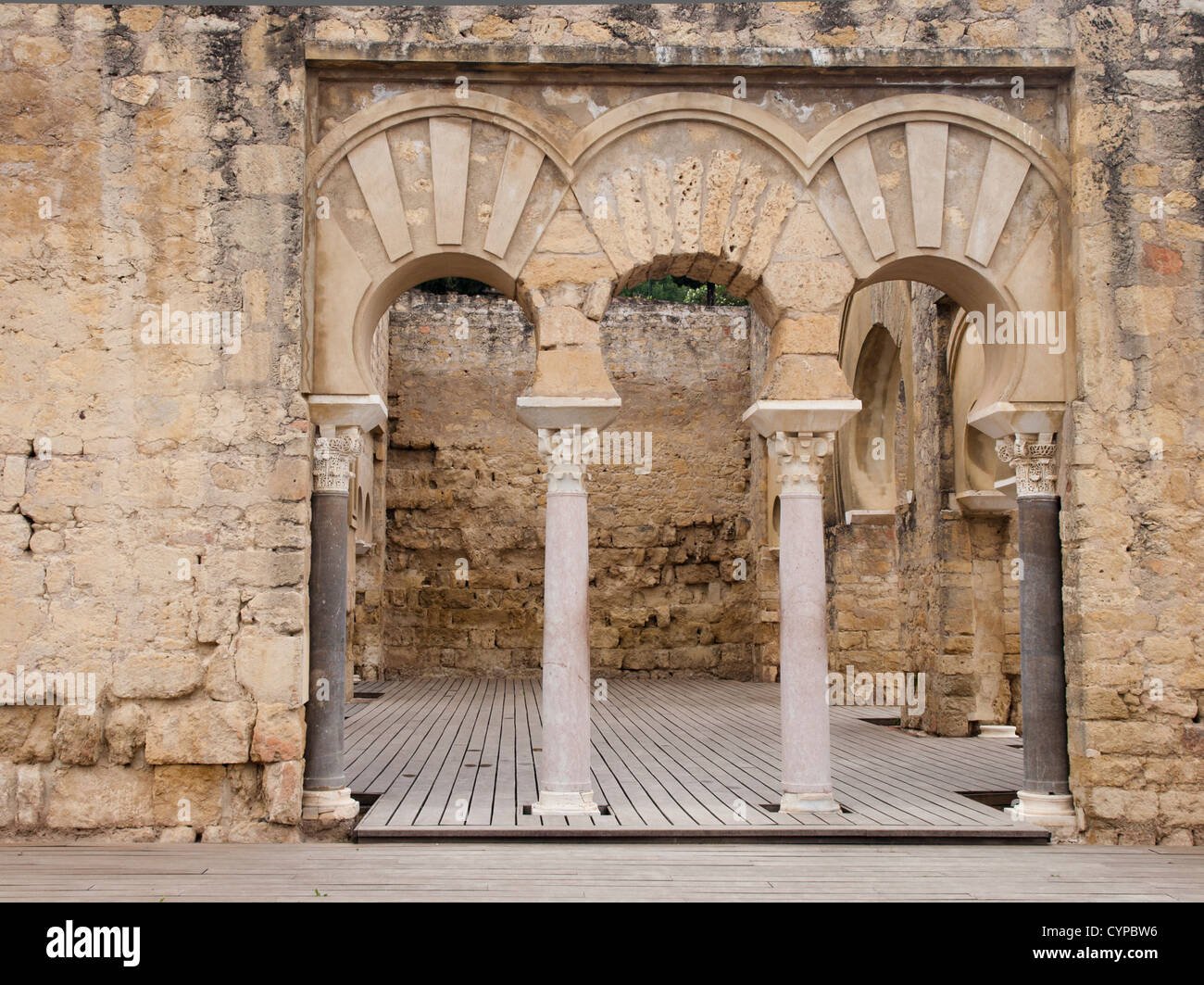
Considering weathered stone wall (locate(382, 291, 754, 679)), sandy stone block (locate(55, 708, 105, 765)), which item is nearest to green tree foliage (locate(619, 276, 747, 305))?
weathered stone wall (locate(382, 291, 754, 679))

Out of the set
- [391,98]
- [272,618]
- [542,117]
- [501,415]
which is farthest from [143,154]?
[501,415]

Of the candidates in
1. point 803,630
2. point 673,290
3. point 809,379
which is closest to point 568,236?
point 809,379

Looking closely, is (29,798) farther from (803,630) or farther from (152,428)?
(803,630)

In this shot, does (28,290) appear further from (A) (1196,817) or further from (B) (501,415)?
(B) (501,415)

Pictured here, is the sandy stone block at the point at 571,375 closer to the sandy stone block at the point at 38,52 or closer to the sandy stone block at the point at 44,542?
the sandy stone block at the point at 44,542

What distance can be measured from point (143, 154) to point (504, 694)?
8269 millimetres

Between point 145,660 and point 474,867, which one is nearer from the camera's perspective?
point 474,867

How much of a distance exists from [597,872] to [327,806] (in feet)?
5.09

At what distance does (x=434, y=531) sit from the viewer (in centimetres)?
1512

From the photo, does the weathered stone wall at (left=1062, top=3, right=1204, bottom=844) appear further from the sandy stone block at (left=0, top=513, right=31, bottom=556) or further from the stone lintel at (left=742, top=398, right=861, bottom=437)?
the sandy stone block at (left=0, top=513, right=31, bottom=556)

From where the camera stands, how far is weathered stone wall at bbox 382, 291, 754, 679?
15031 mm

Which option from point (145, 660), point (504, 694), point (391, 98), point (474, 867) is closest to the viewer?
point (474, 867)

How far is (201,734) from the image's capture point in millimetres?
5477

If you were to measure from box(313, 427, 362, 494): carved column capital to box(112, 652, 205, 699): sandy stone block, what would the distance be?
110 centimetres
